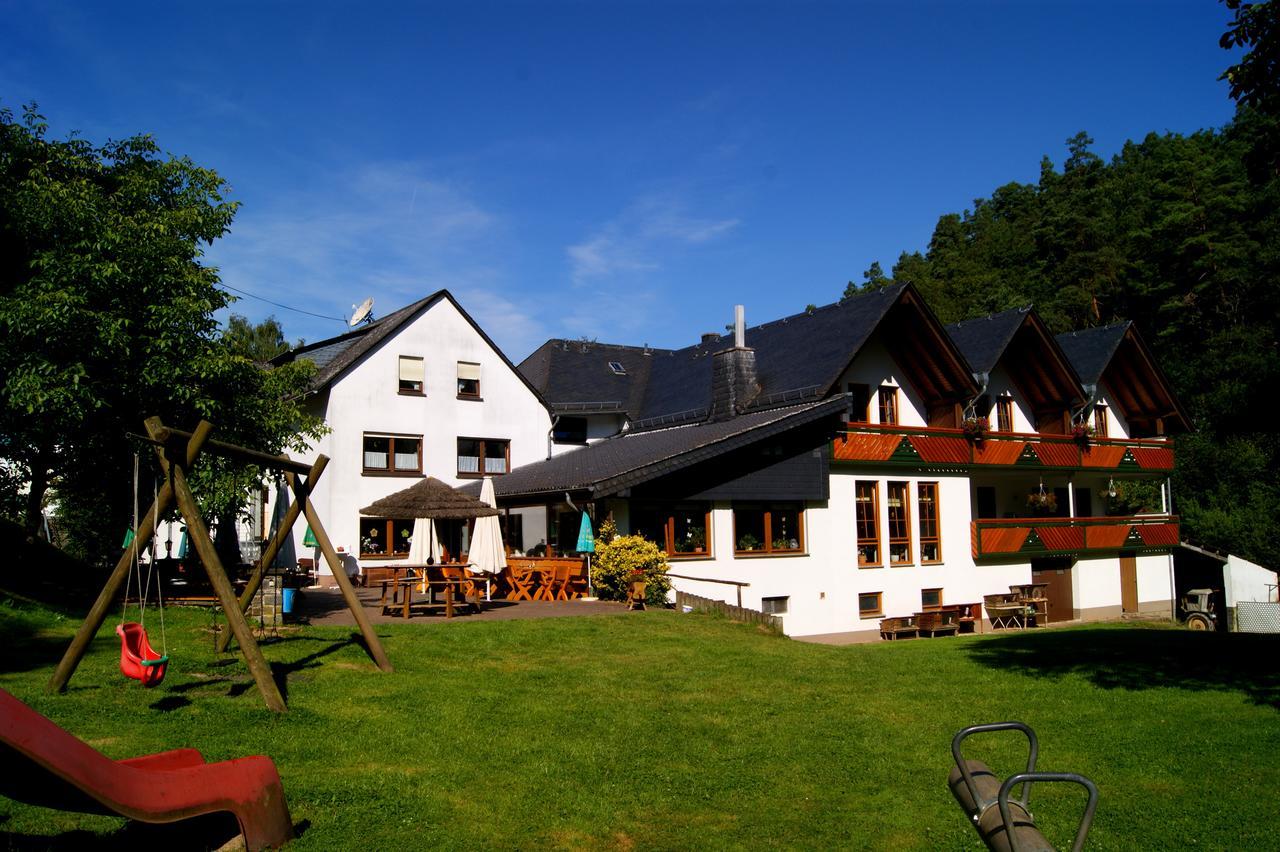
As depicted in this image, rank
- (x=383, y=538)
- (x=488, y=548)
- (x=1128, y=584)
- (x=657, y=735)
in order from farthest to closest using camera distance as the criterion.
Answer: (x=1128, y=584) < (x=383, y=538) < (x=488, y=548) < (x=657, y=735)

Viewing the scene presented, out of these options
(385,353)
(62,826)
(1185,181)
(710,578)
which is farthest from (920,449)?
(1185,181)

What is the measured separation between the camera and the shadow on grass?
12.7 metres

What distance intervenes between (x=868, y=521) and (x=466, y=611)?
12.3 m

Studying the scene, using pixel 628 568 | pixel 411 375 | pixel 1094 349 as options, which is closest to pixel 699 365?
pixel 411 375

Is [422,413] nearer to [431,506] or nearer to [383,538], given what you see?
[383,538]

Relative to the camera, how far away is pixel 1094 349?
110ft

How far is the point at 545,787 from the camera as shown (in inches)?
311

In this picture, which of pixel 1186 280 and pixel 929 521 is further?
pixel 1186 280

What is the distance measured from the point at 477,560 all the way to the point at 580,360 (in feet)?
57.2

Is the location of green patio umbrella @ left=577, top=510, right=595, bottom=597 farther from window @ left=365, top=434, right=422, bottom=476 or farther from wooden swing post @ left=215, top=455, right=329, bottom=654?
window @ left=365, top=434, right=422, bottom=476

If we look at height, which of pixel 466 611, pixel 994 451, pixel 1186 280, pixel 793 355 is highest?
pixel 1186 280

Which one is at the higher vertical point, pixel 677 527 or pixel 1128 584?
pixel 677 527

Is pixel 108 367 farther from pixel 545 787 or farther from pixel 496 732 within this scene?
pixel 545 787

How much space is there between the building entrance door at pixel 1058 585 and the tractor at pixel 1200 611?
337cm
